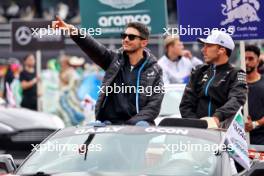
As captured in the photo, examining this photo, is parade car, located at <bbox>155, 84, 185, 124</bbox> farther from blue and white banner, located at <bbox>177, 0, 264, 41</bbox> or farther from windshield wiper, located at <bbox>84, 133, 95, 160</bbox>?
windshield wiper, located at <bbox>84, 133, 95, 160</bbox>

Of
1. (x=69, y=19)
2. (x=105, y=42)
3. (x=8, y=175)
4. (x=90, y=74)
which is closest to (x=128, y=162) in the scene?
(x=8, y=175)

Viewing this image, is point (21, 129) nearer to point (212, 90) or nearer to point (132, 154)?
point (212, 90)

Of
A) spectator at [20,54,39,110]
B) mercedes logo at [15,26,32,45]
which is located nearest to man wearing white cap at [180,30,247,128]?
mercedes logo at [15,26,32,45]

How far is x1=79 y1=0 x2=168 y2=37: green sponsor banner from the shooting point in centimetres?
1566

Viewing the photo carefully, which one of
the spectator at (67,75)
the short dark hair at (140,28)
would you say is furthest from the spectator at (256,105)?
the spectator at (67,75)

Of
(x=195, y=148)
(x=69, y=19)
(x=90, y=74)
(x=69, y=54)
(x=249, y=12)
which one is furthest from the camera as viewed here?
(x=69, y=19)

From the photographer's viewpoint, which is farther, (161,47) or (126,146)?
(161,47)

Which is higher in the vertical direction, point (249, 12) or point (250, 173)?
point (249, 12)

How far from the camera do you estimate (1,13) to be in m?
35.0

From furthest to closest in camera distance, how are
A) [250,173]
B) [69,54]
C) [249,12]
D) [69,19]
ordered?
[69,19], [69,54], [249,12], [250,173]

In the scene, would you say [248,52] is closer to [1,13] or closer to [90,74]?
[90,74]

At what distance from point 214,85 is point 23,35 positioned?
12353 mm

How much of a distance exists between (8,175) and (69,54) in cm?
1767

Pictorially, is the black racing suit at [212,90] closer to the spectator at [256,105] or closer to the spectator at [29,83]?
the spectator at [256,105]
